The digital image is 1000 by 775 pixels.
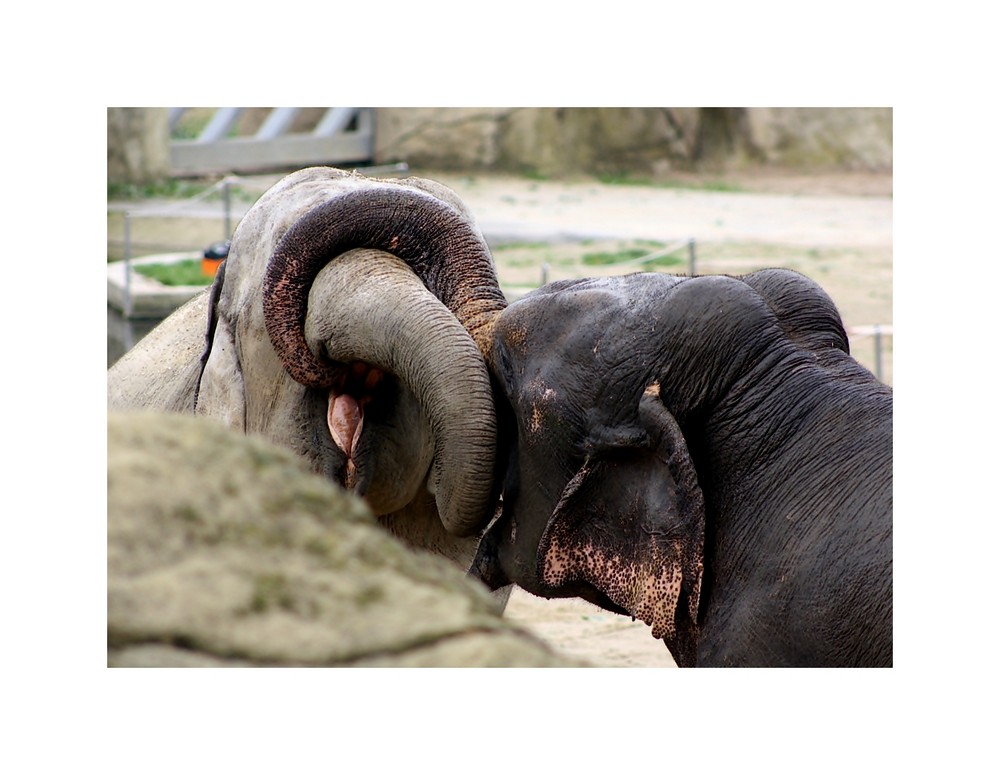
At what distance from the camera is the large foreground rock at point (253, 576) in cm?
154

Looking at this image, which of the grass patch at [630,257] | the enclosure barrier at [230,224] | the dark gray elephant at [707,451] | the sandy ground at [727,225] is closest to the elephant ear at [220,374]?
the dark gray elephant at [707,451]

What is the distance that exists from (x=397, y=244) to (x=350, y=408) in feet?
1.35

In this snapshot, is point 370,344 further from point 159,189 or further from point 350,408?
point 159,189

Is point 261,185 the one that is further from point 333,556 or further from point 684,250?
point 333,556

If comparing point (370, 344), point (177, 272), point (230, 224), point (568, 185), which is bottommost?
point (568, 185)

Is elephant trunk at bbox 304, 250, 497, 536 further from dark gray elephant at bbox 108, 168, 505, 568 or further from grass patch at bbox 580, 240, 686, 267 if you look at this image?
grass patch at bbox 580, 240, 686, 267

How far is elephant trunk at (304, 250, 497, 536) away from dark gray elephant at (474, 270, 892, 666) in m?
0.10

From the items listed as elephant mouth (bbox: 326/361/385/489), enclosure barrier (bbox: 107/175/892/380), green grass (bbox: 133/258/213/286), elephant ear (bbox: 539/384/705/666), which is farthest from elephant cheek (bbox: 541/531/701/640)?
green grass (bbox: 133/258/213/286)

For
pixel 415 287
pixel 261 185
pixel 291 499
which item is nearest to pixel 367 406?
pixel 415 287

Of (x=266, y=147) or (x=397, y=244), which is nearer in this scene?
(x=397, y=244)

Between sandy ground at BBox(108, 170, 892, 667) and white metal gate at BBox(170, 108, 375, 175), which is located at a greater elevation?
white metal gate at BBox(170, 108, 375, 175)

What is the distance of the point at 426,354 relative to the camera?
303 cm

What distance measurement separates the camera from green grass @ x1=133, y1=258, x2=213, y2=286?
8.27 m

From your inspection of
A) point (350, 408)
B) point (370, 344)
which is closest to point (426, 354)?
point (370, 344)
